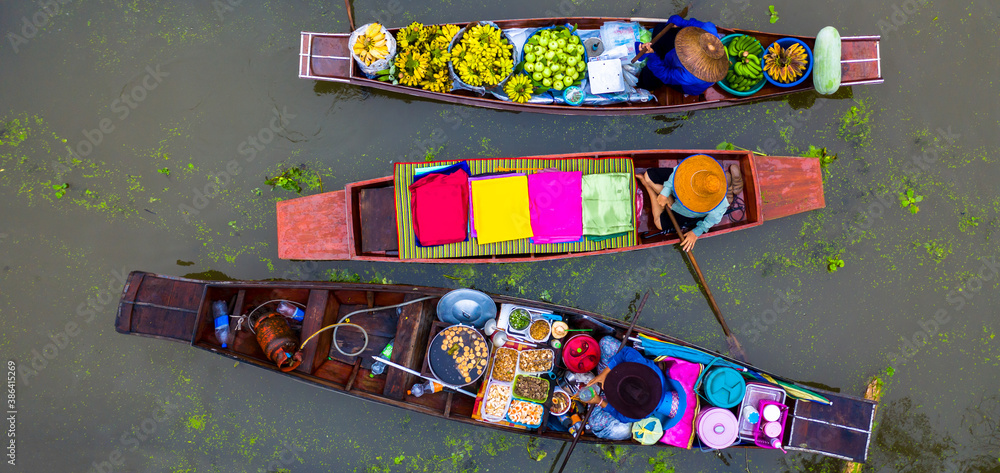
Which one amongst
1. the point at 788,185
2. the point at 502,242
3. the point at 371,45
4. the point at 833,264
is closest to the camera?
the point at 502,242

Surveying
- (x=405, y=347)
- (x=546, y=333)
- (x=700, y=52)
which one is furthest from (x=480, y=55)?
(x=405, y=347)

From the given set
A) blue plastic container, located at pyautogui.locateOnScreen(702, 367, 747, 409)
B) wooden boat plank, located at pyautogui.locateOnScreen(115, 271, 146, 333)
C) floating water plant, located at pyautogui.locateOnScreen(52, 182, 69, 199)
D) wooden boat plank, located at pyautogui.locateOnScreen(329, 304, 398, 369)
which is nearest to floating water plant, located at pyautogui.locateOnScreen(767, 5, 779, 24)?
blue plastic container, located at pyautogui.locateOnScreen(702, 367, 747, 409)

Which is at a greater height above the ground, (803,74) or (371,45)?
(371,45)

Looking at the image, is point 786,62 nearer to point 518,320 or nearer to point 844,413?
point 844,413

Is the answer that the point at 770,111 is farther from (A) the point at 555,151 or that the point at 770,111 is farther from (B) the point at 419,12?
(B) the point at 419,12

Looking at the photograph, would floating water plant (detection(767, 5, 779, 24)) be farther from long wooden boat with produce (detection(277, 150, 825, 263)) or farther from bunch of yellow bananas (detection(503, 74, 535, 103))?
bunch of yellow bananas (detection(503, 74, 535, 103))

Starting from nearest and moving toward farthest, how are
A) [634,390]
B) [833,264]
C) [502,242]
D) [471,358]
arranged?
[634,390]
[471,358]
[502,242]
[833,264]
